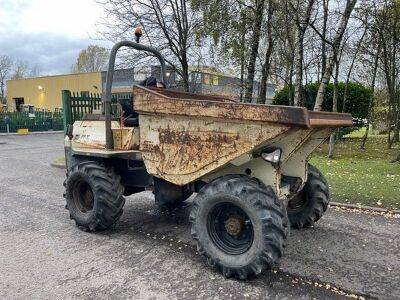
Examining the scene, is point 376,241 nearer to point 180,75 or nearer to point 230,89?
point 180,75

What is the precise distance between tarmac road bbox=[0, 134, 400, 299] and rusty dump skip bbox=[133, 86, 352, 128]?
1.52 meters

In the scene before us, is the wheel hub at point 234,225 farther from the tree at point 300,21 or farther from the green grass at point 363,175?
the tree at point 300,21

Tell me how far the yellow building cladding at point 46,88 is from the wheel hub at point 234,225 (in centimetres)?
3810

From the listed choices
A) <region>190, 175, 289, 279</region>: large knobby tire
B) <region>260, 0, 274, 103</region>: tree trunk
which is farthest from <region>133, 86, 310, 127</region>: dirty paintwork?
<region>260, 0, 274, 103</region>: tree trunk

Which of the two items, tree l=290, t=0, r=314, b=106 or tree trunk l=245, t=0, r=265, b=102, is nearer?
tree l=290, t=0, r=314, b=106

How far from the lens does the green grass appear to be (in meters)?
6.91

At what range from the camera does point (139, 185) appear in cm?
529

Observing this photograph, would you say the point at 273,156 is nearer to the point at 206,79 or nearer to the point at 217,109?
the point at 217,109

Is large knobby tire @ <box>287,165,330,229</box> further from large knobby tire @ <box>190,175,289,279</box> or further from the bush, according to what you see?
the bush

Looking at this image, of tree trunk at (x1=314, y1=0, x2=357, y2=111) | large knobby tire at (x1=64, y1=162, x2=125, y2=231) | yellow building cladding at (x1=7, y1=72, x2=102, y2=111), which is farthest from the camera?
yellow building cladding at (x1=7, y1=72, x2=102, y2=111)

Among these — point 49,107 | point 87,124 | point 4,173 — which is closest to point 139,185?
point 87,124

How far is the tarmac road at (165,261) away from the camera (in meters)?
3.61

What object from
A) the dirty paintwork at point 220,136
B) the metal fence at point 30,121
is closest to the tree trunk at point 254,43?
the dirty paintwork at point 220,136

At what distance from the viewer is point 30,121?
29.0 metres
